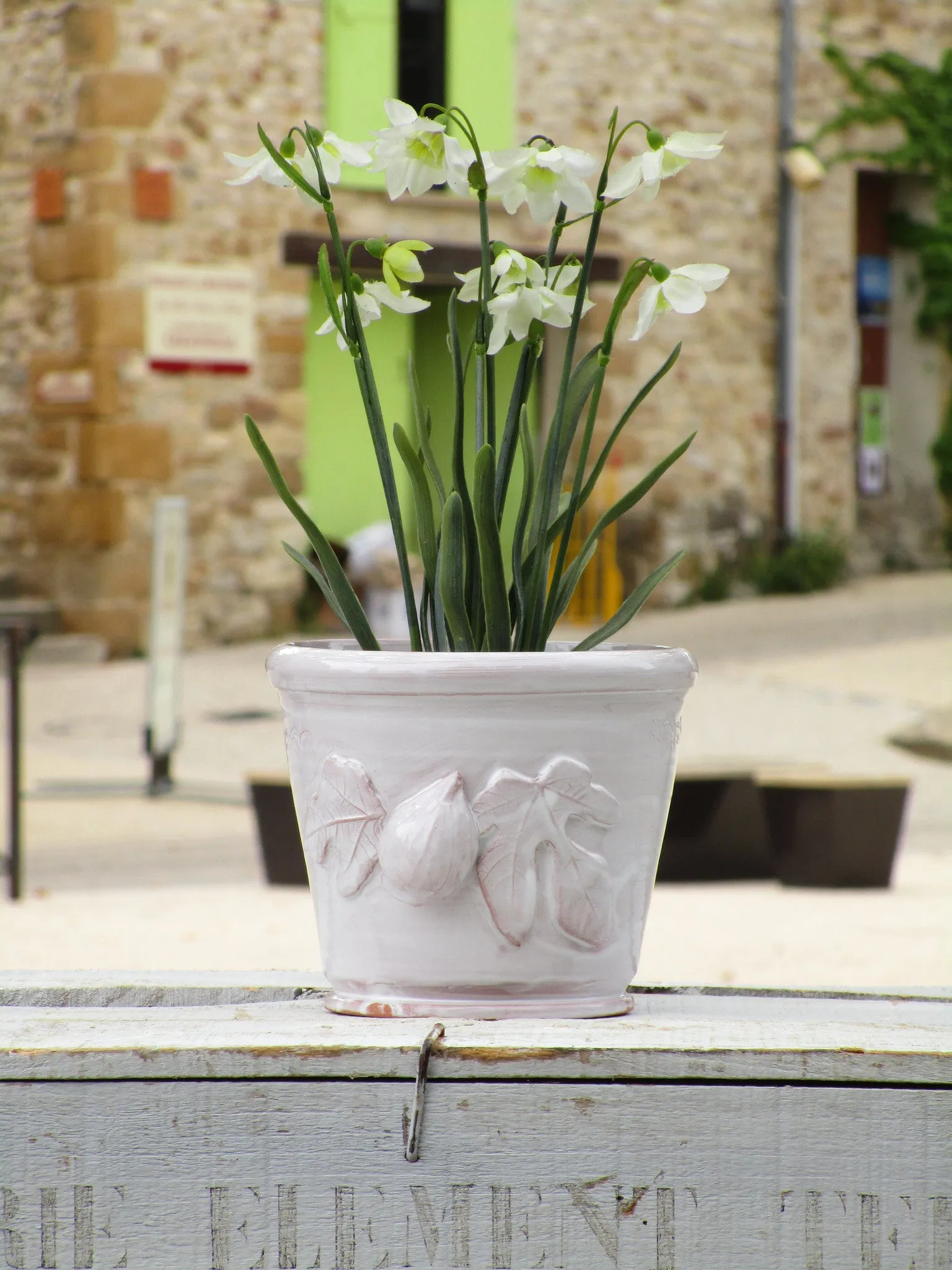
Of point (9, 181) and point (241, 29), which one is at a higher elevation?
point (241, 29)

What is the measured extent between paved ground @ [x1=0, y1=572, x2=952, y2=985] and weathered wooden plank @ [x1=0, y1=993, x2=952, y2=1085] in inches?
80.1

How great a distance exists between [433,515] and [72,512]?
27.6 feet

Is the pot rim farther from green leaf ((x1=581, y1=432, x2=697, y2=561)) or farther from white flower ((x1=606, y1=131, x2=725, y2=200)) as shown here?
white flower ((x1=606, y1=131, x2=725, y2=200))

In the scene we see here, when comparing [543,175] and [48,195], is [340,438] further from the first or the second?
[543,175]

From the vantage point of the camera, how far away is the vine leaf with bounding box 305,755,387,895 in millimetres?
1183

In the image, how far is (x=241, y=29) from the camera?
31.6 feet

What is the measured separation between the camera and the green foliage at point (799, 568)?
11.1m

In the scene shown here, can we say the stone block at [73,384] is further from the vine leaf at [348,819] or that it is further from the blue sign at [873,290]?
the vine leaf at [348,819]

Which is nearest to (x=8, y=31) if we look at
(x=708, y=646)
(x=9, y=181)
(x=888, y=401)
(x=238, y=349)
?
(x=9, y=181)

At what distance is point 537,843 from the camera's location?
116 centimetres

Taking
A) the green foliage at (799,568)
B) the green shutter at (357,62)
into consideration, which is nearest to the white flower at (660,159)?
the green shutter at (357,62)

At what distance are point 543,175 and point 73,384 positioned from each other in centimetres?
850

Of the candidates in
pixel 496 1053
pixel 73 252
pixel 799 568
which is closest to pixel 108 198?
pixel 73 252

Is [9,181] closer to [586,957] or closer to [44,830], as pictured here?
[44,830]
